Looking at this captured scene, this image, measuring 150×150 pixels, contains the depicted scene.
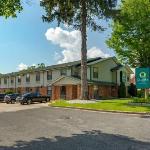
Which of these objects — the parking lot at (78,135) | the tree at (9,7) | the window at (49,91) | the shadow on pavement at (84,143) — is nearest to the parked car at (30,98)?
the window at (49,91)

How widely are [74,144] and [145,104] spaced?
18.8 metres

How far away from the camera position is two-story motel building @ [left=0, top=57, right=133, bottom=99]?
56.5 m

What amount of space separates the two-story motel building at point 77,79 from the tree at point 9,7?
133 ft

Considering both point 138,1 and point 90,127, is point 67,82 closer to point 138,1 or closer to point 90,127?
point 138,1

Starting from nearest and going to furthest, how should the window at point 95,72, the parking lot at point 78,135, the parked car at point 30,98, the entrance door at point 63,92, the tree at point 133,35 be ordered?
the parking lot at point 78,135, the parked car at point 30,98, the tree at point 133,35, the window at point 95,72, the entrance door at point 63,92

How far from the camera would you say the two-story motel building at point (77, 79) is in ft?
185

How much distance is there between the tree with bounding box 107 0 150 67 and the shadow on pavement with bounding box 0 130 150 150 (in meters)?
34.1

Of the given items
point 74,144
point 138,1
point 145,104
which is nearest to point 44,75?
point 138,1

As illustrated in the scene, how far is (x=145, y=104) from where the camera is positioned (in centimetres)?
3195

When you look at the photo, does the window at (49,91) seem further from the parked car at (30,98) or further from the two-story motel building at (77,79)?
the parked car at (30,98)

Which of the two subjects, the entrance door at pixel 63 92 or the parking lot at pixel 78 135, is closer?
the parking lot at pixel 78 135

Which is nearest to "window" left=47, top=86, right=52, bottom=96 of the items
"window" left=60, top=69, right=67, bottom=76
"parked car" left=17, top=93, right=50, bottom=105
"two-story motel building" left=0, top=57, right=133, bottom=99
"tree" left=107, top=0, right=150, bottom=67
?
"two-story motel building" left=0, top=57, right=133, bottom=99

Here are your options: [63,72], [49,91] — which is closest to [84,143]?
[63,72]

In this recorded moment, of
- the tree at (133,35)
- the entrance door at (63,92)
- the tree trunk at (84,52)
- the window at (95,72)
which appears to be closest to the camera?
the tree trunk at (84,52)
